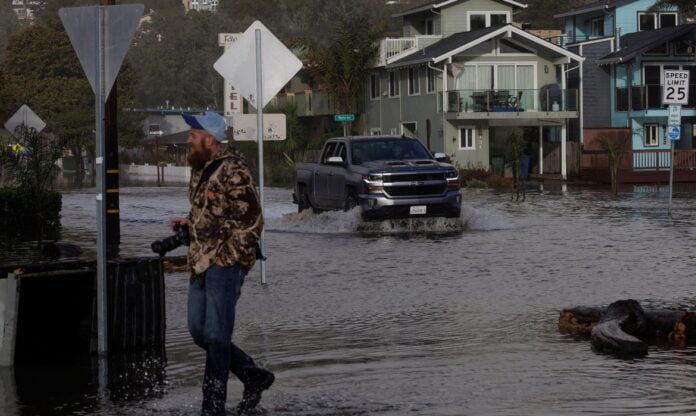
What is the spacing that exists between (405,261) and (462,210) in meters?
8.05

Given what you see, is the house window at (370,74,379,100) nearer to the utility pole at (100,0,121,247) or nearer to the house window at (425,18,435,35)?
the house window at (425,18,435,35)

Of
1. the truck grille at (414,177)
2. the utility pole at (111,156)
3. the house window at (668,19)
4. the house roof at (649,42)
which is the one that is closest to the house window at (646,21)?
the house window at (668,19)

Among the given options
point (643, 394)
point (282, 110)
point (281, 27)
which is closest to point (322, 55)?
point (282, 110)

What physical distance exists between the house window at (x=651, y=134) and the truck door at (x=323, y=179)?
39139mm

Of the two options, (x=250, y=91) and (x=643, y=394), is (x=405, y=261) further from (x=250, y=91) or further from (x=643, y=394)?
(x=643, y=394)

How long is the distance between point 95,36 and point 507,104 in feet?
170

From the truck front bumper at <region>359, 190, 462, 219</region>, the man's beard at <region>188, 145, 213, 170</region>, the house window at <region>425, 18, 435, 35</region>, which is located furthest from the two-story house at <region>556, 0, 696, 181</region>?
the man's beard at <region>188, 145, 213, 170</region>

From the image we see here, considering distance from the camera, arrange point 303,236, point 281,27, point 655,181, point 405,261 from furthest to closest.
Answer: point 281,27 < point 655,181 < point 303,236 < point 405,261

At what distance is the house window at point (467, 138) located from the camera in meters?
62.0

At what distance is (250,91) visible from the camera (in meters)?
15.1

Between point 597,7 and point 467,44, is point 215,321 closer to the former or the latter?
point 467,44

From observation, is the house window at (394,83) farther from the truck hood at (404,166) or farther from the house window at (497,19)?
the truck hood at (404,166)

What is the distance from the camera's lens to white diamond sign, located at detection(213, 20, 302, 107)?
15.1 metres

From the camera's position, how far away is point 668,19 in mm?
69375
